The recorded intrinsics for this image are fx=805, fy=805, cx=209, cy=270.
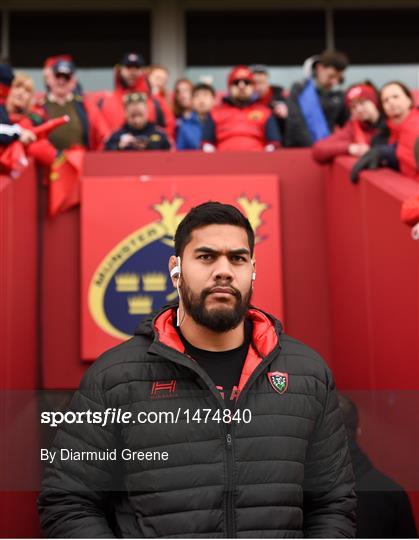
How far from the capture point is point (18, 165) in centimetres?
485

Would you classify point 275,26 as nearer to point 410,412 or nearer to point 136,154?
point 136,154

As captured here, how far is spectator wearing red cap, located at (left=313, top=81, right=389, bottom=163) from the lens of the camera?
5297mm

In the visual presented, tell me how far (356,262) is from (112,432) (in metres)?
2.94

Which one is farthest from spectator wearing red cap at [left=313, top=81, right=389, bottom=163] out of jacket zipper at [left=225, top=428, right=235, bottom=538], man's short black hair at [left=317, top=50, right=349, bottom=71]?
jacket zipper at [left=225, top=428, right=235, bottom=538]

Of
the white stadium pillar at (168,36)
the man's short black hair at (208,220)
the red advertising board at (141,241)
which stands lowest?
the man's short black hair at (208,220)

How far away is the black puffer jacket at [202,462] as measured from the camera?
2.14 m

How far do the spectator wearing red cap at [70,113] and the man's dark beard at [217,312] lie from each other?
4280mm

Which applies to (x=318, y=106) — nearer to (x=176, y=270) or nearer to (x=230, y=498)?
(x=176, y=270)

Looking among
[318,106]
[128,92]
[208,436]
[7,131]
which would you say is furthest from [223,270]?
[128,92]

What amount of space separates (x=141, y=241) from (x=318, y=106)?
2.31 m

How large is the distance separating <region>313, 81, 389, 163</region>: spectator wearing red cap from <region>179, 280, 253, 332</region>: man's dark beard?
3189 millimetres

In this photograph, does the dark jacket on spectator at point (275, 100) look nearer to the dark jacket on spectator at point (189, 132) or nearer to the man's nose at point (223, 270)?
the dark jacket on spectator at point (189, 132)

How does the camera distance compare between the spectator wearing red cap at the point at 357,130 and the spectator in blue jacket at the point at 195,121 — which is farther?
the spectator in blue jacket at the point at 195,121

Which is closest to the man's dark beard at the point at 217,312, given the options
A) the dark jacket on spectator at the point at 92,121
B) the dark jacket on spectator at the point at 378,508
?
the dark jacket on spectator at the point at 378,508
